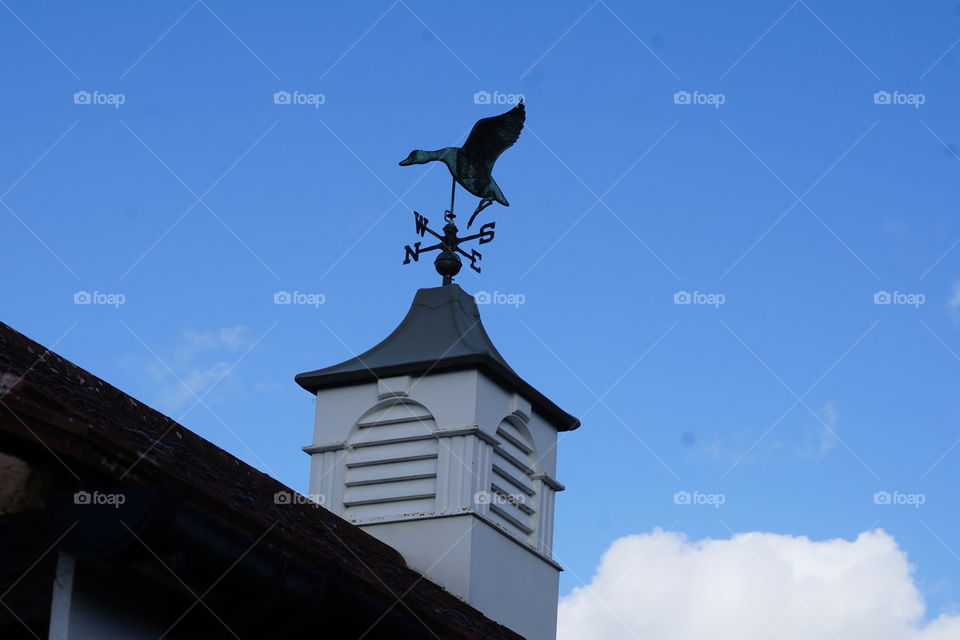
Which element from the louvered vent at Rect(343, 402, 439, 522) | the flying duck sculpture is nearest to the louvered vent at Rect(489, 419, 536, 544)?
the louvered vent at Rect(343, 402, 439, 522)

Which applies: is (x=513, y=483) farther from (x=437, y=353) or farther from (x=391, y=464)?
(x=437, y=353)

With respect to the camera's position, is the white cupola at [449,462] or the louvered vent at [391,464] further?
the louvered vent at [391,464]

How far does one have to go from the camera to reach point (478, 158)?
680 inches

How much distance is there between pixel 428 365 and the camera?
625 inches

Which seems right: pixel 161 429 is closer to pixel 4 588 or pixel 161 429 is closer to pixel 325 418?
pixel 4 588

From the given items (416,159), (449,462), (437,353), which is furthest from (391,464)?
(416,159)

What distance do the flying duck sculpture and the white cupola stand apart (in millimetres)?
A: 1352

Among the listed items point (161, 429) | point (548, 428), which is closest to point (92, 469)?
point (161, 429)

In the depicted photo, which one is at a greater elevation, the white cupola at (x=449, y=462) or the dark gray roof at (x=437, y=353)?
the dark gray roof at (x=437, y=353)

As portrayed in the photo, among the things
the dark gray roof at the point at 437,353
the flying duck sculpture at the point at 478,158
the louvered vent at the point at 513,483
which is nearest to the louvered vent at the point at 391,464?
the dark gray roof at the point at 437,353

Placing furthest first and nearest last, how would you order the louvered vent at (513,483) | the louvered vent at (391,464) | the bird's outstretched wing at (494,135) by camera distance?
the bird's outstretched wing at (494,135), the louvered vent at (513,483), the louvered vent at (391,464)

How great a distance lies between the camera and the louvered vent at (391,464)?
15.4 meters

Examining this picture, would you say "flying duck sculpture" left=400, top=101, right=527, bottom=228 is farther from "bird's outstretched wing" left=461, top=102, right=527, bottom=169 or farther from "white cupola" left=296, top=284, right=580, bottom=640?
"white cupola" left=296, top=284, right=580, bottom=640

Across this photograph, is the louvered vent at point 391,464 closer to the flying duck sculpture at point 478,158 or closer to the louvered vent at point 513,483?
the louvered vent at point 513,483
